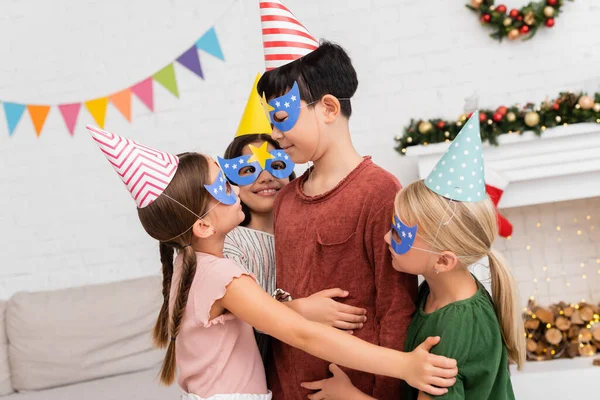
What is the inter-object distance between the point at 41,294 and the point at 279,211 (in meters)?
2.06

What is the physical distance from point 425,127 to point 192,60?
133 centimetres

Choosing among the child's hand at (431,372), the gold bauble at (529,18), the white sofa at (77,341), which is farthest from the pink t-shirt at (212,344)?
the gold bauble at (529,18)

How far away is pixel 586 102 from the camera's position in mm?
2938

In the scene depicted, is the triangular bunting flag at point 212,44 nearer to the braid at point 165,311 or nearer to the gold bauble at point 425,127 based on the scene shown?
the gold bauble at point 425,127

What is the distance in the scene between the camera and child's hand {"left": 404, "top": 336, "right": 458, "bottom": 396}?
4.44 ft

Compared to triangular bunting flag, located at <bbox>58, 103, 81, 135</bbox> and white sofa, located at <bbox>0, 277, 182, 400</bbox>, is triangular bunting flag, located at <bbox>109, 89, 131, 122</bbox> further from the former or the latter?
white sofa, located at <bbox>0, 277, 182, 400</bbox>

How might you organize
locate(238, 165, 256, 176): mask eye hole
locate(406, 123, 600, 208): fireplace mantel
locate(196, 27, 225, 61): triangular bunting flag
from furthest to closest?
1. locate(196, 27, 225, 61): triangular bunting flag
2. locate(406, 123, 600, 208): fireplace mantel
3. locate(238, 165, 256, 176): mask eye hole

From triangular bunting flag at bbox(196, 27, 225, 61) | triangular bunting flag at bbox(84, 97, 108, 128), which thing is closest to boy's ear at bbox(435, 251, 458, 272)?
triangular bunting flag at bbox(196, 27, 225, 61)

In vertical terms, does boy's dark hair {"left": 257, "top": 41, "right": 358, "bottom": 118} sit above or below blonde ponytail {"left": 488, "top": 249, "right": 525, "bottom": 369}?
above

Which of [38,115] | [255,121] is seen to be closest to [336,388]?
[255,121]

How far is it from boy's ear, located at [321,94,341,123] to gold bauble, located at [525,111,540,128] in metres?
Result: 1.63

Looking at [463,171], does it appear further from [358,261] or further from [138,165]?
[138,165]

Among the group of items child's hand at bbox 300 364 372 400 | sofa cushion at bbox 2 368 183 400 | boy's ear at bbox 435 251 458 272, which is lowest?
sofa cushion at bbox 2 368 183 400

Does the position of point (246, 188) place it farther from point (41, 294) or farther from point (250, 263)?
point (41, 294)
